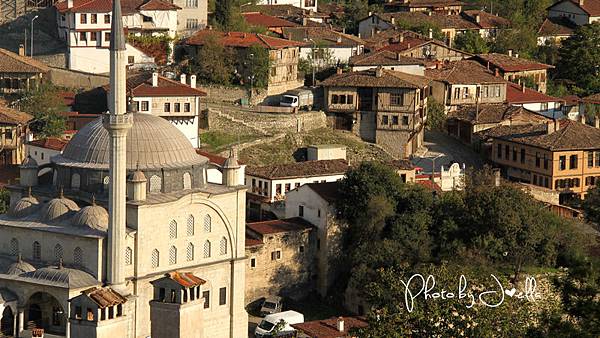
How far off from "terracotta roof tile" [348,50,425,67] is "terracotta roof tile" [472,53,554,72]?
6.29 m

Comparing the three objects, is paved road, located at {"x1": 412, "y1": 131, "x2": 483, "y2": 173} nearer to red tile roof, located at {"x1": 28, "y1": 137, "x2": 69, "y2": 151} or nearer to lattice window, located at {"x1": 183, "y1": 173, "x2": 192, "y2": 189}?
red tile roof, located at {"x1": 28, "y1": 137, "x2": 69, "y2": 151}

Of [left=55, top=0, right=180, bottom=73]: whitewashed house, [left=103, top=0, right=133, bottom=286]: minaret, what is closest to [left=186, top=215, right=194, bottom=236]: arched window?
[left=103, top=0, right=133, bottom=286]: minaret

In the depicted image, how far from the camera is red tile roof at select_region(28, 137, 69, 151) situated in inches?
2462

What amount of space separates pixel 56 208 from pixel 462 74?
30512 mm

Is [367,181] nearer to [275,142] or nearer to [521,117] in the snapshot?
[275,142]

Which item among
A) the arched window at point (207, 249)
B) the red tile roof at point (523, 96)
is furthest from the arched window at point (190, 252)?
the red tile roof at point (523, 96)

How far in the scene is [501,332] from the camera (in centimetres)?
4197

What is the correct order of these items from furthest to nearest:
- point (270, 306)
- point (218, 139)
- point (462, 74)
A: 1. point (462, 74)
2. point (218, 139)
3. point (270, 306)

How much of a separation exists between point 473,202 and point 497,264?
230 cm

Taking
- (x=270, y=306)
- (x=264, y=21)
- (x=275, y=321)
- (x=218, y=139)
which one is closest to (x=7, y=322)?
(x=275, y=321)

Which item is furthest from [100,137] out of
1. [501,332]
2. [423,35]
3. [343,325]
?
[423,35]

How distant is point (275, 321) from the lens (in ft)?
176

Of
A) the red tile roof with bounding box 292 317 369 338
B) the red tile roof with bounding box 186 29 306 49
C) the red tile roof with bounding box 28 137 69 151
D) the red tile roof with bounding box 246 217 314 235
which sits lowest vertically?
the red tile roof with bounding box 292 317 369 338

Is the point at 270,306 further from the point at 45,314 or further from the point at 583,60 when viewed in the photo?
the point at 583,60
